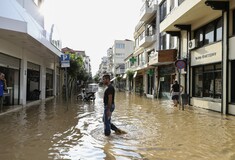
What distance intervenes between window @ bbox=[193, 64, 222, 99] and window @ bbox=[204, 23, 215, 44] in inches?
60.1

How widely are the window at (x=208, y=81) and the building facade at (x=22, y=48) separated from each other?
379 inches

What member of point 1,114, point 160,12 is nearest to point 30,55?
point 1,114

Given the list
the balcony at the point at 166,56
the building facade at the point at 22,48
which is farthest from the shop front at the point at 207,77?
the building facade at the point at 22,48

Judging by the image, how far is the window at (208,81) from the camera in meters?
16.3

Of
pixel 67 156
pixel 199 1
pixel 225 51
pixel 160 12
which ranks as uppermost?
pixel 160 12

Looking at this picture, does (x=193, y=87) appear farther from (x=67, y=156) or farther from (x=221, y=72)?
(x=67, y=156)

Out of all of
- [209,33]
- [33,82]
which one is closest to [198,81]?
[209,33]

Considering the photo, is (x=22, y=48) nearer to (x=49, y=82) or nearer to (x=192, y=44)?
(x=192, y=44)

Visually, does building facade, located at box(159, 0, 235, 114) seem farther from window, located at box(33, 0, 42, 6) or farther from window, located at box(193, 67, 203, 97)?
Result: window, located at box(33, 0, 42, 6)

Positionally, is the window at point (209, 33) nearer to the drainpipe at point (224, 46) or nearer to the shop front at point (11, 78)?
the drainpipe at point (224, 46)

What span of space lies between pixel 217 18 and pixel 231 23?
2072 mm

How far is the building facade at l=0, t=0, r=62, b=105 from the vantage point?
1286 centimetres

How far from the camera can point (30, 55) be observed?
65.6ft

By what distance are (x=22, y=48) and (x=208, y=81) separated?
36.9 ft
